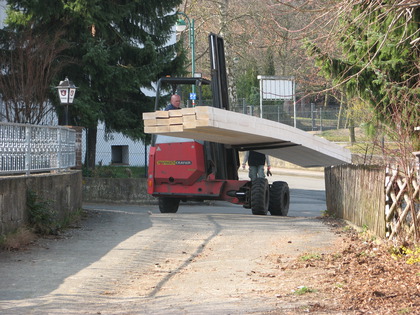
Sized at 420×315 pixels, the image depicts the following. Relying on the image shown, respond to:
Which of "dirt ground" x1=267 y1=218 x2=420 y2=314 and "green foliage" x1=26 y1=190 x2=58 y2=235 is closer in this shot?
"dirt ground" x1=267 y1=218 x2=420 y2=314

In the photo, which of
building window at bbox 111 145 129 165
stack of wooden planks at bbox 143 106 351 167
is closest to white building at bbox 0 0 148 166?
building window at bbox 111 145 129 165

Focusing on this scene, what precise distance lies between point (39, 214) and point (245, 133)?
4295mm

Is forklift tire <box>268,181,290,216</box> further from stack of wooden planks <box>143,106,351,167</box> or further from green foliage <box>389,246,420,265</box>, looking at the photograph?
green foliage <box>389,246,420,265</box>

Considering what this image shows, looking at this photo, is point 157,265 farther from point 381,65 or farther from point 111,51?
point 111,51

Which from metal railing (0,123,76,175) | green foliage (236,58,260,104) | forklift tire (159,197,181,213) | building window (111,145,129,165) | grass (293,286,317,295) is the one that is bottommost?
grass (293,286,317,295)

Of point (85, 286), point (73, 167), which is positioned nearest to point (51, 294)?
point (85, 286)

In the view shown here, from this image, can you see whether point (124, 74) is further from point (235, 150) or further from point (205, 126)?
point (205, 126)

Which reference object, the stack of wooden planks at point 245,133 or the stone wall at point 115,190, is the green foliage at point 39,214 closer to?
the stack of wooden planks at point 245,133

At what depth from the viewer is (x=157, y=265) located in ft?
34.4

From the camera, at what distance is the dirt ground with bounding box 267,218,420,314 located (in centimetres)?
730

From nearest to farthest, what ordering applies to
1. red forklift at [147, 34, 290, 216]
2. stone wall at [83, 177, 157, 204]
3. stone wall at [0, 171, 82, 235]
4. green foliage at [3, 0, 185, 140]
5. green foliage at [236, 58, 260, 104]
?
stone wall at [0, 171, 82, 235] < red forklift at [147, 34, 290, 216] < green foliage at [3, 0, 185, 140] < stone wall at [83, 177, 157, 204] < green foliage at [236, 58, 260, 104]

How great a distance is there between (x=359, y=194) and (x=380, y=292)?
557 cm

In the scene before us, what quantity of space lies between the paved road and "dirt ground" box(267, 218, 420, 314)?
0.38 m

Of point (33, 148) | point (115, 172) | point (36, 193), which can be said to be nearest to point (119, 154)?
point (115, 172)
